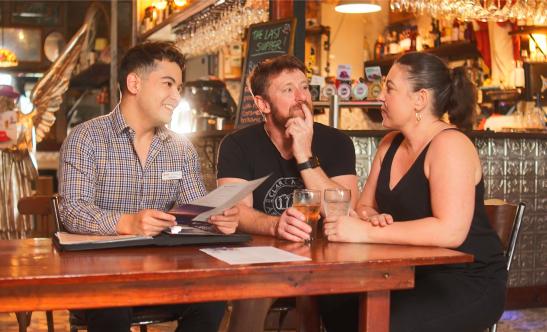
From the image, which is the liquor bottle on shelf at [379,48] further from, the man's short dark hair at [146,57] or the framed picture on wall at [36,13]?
the man's short dark hair at [146,57]

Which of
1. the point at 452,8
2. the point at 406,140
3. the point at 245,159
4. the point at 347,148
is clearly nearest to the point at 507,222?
the point at 406,140

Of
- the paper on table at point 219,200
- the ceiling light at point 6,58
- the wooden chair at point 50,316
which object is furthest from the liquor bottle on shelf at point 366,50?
the paper on table at point 219,200

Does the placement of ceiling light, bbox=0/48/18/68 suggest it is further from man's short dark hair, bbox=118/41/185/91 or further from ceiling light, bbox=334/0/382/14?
man's short dark hair, bbox=118/41/185/91

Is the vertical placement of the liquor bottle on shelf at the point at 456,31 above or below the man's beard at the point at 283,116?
above

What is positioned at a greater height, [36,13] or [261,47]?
[36,13]

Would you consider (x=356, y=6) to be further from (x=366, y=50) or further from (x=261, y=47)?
(x=366, y=50)

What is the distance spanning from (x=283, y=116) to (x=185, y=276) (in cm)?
136

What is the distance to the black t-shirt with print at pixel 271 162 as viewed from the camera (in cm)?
296

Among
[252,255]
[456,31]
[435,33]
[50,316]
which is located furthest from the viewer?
[435,33]

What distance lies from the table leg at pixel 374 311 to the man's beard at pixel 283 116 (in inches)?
42.7

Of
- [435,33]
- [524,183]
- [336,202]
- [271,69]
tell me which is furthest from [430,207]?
[435,33]

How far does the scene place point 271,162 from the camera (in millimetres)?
2982

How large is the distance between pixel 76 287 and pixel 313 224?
82 cm

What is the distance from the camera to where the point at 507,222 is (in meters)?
2.73
